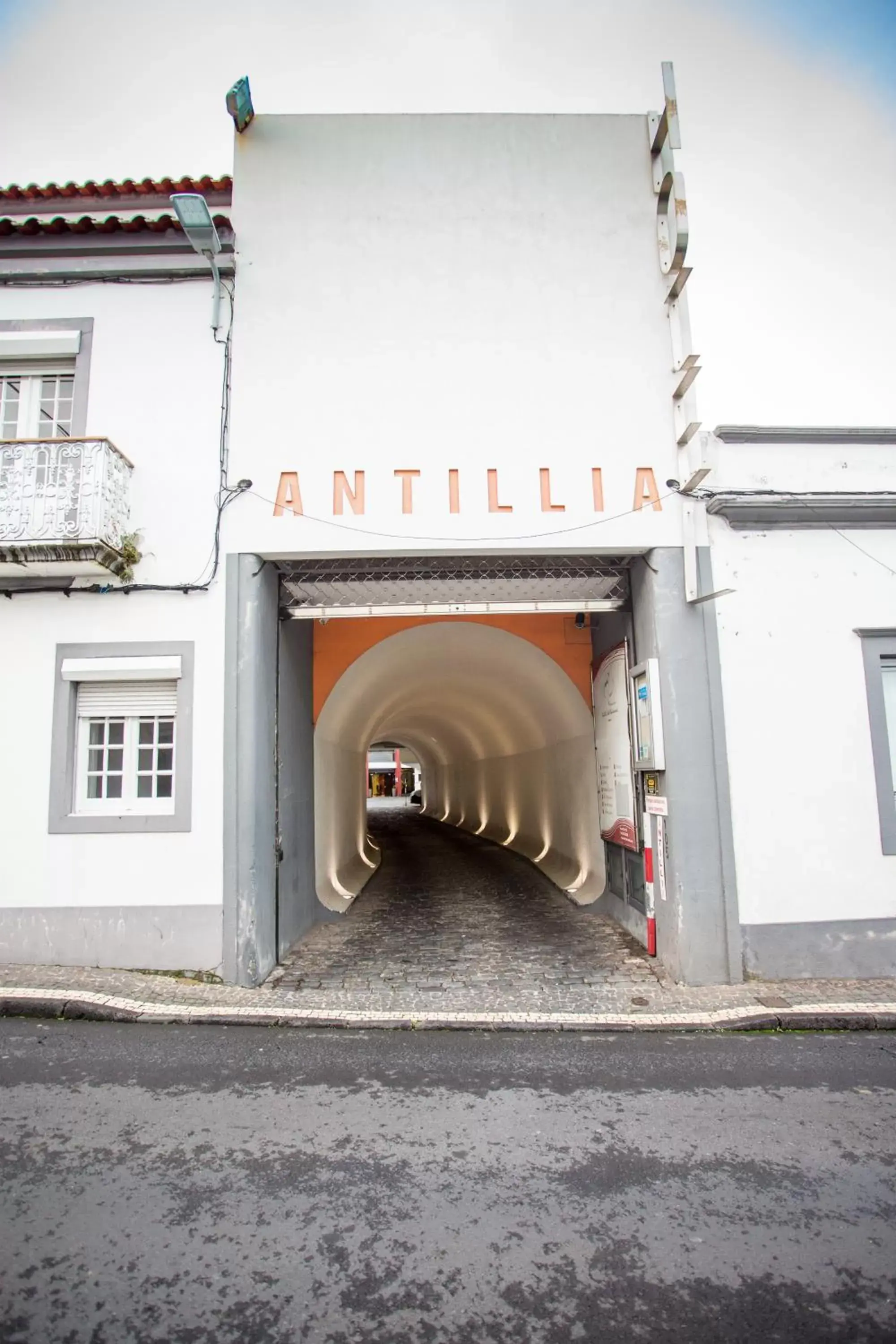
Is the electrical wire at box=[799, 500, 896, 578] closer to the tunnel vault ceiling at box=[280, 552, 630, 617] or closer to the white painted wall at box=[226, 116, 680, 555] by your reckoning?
the white painted wall at box=[226, 116, 680, 555]

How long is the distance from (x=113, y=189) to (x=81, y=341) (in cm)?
193

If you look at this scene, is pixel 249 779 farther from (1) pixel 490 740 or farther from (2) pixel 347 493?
(1) pixel 490 740

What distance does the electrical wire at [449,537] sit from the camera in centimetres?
741

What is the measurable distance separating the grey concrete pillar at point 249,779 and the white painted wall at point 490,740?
9.55ft

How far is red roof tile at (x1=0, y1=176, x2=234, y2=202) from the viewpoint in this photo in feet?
26.6

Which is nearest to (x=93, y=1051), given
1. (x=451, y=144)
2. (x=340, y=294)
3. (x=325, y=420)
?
(x=325, y=420)

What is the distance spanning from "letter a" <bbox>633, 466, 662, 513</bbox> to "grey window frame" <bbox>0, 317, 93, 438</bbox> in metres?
5.79

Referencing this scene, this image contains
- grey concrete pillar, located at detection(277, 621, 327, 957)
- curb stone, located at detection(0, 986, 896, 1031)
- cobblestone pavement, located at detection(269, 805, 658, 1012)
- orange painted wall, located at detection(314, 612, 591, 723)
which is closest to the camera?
curb stone, located at detection(0, 986, 896, 1031)

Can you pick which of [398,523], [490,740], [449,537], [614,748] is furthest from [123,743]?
[490,740]

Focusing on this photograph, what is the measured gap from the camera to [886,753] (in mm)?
7277

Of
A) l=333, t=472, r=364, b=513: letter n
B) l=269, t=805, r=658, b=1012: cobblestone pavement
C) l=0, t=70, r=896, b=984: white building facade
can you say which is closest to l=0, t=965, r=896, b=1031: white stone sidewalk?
l=269, t=805, r=658, b=1012: cobblestone pavement

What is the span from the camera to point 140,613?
7348mm

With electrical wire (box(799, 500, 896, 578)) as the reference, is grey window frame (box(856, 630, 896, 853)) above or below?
below

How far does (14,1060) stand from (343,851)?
7.70 metres
